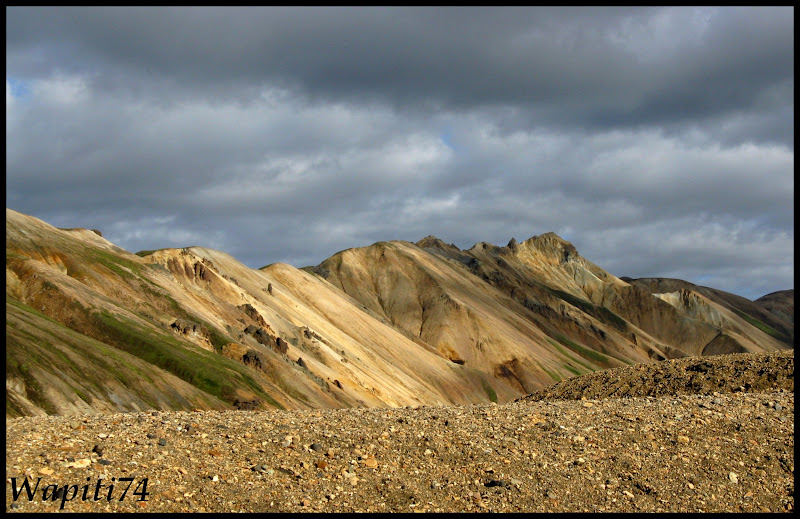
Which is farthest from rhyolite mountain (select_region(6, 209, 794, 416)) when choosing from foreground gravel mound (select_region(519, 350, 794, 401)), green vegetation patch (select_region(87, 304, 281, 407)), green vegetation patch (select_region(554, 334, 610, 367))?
foreground gravel mound (select_region(519, 350, 794, 401))

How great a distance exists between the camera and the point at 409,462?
53.4ft

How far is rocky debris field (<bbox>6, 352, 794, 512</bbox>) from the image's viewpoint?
46.9ft

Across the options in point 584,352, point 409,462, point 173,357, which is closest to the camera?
point 409,462

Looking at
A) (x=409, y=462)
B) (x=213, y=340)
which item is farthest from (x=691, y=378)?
(x=213, y=340)

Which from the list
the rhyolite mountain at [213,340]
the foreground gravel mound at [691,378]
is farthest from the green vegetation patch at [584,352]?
the foreground gravel mound at [691,378]

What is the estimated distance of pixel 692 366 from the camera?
28281mm

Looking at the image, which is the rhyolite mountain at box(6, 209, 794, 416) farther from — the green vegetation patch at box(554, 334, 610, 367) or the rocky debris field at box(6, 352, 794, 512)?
the rocky debris field at box(6, 352, 794, 512)

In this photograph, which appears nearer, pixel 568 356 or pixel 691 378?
pixel 691 378

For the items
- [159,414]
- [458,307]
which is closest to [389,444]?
[159,414]
